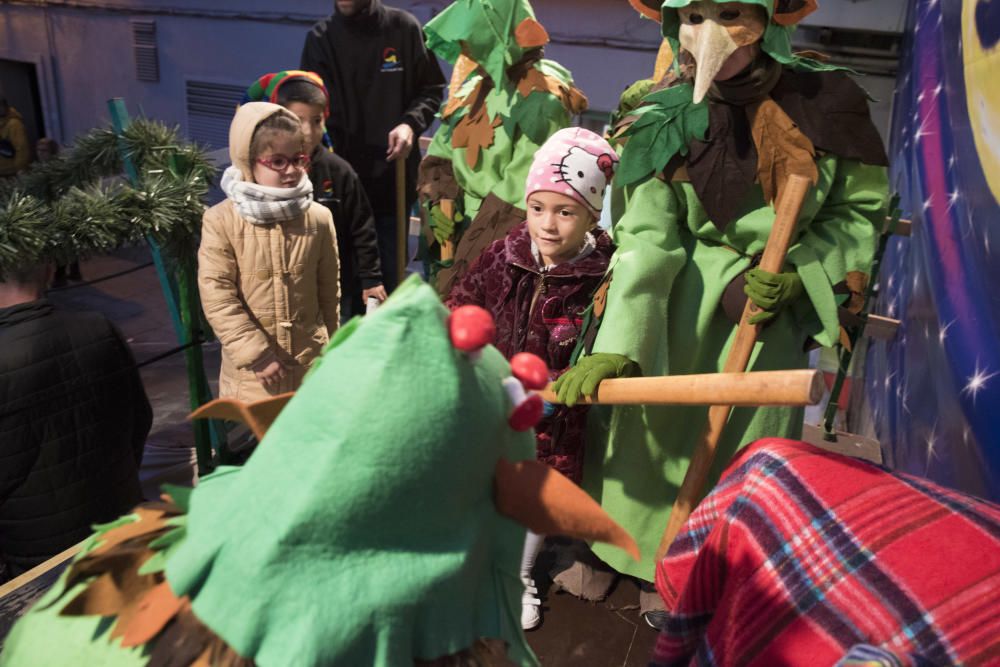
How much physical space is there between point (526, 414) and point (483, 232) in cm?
190

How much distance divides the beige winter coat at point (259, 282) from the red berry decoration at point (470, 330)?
1.56 meters

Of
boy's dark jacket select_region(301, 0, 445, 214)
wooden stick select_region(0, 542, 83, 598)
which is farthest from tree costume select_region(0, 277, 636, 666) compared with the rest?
boy's dark jacket select_region(301, 0, 445, 214)

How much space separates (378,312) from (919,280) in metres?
3.01

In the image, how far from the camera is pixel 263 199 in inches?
83.9

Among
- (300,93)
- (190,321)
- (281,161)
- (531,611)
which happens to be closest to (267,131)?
(281,161)

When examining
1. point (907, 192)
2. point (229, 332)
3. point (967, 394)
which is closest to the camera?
point (967, 394)

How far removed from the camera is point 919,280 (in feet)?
10.1

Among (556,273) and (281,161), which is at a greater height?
(281,161)

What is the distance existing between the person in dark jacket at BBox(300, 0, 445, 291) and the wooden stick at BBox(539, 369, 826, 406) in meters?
2.39

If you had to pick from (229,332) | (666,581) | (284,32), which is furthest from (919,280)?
(284,32)

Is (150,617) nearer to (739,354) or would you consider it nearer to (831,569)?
(831,569)

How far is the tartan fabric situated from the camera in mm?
898

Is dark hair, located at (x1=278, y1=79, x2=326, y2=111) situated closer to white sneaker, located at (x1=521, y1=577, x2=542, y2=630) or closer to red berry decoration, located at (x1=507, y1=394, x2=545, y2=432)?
white sneaker, located at (x1=521, y1=577, x2=542, y2=630)

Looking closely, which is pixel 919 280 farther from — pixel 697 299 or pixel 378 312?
pixel 378 312
